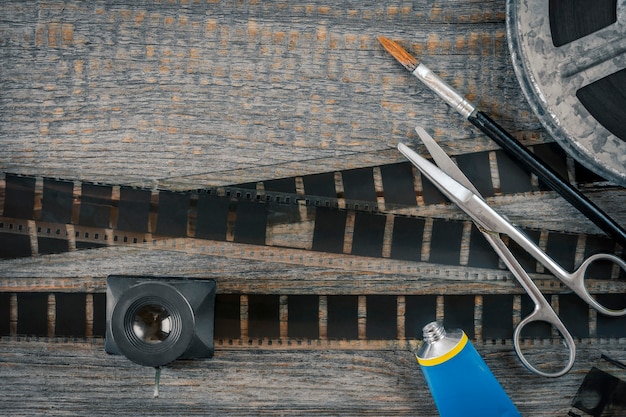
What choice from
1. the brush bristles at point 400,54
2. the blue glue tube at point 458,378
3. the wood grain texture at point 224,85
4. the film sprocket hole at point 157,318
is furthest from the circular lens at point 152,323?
the brush bristles at point 400,54

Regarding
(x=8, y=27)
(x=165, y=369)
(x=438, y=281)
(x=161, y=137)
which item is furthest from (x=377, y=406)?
(x=8, y=27)

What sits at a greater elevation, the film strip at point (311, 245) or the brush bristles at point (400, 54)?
the brush bristles at point (400, 54)

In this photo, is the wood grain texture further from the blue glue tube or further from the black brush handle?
the blue glue tube

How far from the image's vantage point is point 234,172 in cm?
90

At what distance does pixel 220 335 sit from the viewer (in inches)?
35.1

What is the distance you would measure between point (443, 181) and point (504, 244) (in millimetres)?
120

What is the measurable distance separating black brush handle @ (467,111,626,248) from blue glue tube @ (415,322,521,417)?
220 millimetres

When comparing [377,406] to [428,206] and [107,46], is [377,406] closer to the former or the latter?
[428,206]

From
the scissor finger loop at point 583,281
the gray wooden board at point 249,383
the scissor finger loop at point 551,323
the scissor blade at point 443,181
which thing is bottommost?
the gray wooden board at point 249,383

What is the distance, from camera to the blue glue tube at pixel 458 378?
0.83m

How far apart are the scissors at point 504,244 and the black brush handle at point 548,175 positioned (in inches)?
Answer: 1.7

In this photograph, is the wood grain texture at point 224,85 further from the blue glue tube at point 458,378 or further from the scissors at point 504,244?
the blue glue tube at point 458,378

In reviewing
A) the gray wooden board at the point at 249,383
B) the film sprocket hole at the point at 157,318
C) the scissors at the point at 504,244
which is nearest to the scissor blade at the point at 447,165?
the scissors at the point at 504,244

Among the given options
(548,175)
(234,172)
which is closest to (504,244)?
(548,175)
